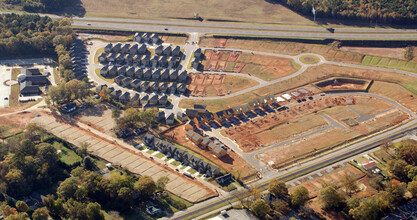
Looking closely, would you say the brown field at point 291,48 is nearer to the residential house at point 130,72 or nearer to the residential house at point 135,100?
the residential house at point 130,72

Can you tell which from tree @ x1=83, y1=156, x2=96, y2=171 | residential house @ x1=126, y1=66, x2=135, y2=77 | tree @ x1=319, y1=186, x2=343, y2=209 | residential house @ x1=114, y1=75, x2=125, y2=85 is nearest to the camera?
tree @ x1=319, y1=186, x2=343, y2=209

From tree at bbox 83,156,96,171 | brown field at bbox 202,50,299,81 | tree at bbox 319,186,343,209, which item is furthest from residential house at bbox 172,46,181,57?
tree at bbox 319,186,343,209

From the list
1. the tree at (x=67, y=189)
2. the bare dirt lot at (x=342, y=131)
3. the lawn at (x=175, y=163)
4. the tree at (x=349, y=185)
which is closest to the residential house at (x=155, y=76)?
the lawn at (x=175, y=163)

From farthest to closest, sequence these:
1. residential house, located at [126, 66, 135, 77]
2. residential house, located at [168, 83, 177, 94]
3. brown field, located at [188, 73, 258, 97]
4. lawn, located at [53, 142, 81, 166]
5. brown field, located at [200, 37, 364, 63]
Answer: brown field, located at [200, 37, 364, 63], residential house, located at [126, 66, 135, 77], brown field, located at [188, 73, 258, 97], residential house, located at [168, 83, 177, 94], lawn, located at [53, 142, 81, 166]

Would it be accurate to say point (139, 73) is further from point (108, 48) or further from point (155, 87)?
point (108, 48)

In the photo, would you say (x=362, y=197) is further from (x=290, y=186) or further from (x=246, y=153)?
(x=246, y=153)

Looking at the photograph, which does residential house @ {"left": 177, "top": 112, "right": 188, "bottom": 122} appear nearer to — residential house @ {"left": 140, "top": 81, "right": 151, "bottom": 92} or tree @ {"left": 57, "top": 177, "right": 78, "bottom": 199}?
residential house @ {"left": 140, "top": 81, "right": 151, "bottom": 92}
